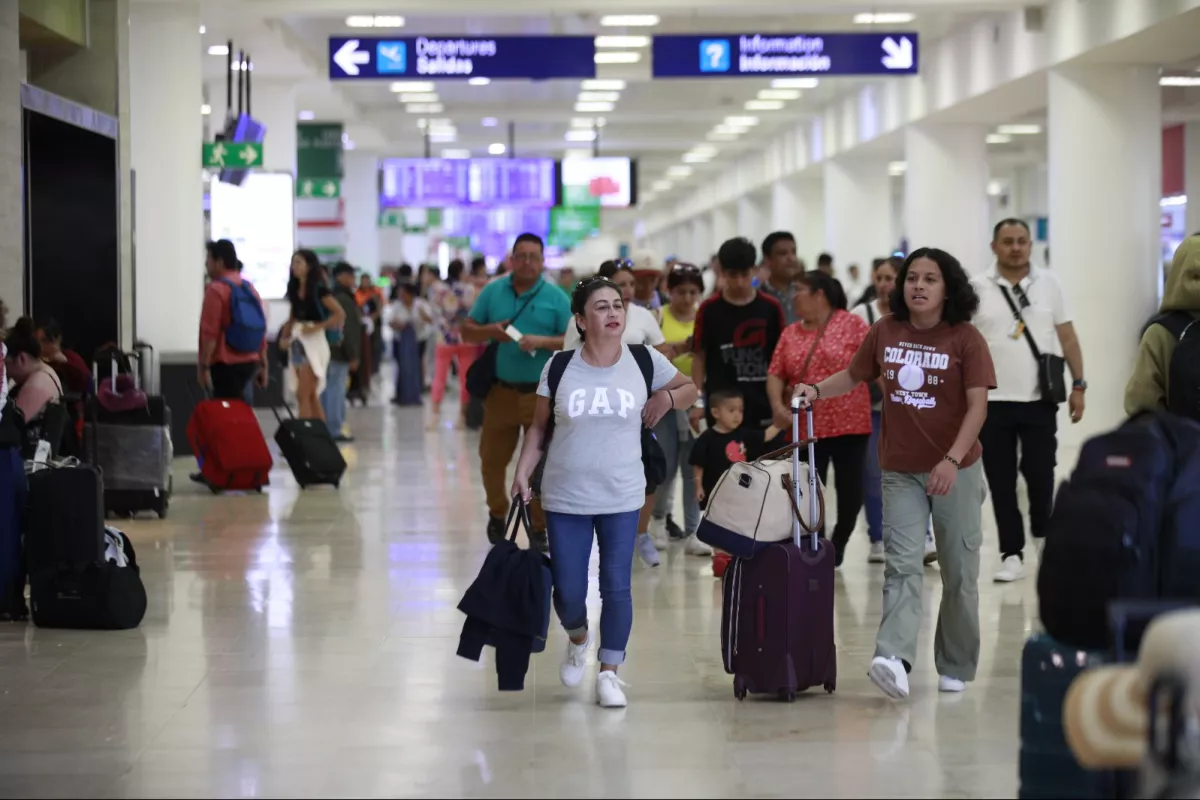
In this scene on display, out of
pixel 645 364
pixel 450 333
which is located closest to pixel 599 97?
pixel 450 333

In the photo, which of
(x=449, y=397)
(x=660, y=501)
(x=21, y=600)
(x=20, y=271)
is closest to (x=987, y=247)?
(x=449, y=397)

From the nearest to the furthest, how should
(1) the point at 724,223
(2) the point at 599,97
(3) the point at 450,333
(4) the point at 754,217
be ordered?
(3) the point at 450,333 < (2) the point at 599,97 < (4) the point at 754,217 < (1) the point at 724,223

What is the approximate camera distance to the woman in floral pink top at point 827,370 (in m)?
8.15

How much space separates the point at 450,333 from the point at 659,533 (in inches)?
436

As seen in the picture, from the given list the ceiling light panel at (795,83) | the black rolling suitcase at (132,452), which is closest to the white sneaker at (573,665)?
the black rolling suitcase at (132,452)

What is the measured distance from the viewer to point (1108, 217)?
1549 centimetres

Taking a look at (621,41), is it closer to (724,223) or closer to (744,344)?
(744,344)

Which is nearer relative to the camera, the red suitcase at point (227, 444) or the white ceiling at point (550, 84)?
the red suitcase at point (227, 444)

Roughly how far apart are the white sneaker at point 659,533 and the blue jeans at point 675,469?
9cm

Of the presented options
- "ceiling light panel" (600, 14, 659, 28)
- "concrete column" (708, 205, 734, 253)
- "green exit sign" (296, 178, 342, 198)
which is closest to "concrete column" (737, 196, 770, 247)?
"concrete column" (708, 205, 734, 253)

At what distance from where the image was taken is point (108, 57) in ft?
38.8

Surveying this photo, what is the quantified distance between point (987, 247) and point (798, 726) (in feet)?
Answer: 52.7

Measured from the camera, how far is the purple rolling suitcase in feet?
19.1

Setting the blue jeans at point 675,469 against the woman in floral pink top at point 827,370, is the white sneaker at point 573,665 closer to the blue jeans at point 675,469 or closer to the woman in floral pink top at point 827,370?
the woman in floral pink top at point 827,370
